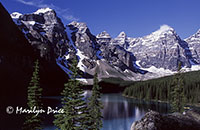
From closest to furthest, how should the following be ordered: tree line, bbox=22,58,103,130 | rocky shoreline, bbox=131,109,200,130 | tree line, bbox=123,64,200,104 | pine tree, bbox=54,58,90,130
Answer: rocky shoreline, bbox=131,109,200,130 → pine tree, bbox=54,58,90,130 → tree line, bbox=22,58,103,130 → tree line, bbox=123,64,200,104

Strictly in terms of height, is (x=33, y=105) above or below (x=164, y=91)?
below

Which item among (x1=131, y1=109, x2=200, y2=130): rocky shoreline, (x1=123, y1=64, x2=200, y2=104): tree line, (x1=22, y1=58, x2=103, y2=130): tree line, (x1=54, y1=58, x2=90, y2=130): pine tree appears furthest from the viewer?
(x1=123, y1=64, x2=200, y2=104): tree line

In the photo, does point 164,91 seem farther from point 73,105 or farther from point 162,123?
point 162,123

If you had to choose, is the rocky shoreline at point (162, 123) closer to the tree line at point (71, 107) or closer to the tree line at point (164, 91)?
the tree line at point (71, 107)

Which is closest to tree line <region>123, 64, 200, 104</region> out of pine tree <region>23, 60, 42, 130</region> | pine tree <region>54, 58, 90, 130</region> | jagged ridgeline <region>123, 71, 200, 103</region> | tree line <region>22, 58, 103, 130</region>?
jagged ridgeline <region>123, 71, 200, 103</region>

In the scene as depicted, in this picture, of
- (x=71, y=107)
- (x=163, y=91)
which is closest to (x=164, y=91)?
(x=163, y=91)

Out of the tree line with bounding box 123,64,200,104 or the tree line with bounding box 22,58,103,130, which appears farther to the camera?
the tree line with bounding box 123,64,200,104

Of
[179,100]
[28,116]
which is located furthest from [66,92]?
[179,100]

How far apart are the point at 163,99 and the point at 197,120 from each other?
143m

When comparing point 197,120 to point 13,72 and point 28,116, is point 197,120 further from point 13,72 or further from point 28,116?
point 13,72

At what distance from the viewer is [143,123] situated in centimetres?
523

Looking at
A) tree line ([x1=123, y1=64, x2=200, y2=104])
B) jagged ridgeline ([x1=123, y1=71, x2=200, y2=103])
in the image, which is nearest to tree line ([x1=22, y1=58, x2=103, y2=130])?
tree line ([x1=123, y1=64, x2=200, y2=104])

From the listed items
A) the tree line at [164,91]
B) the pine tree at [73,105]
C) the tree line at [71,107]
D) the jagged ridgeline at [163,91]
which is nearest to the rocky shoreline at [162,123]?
the tree line at [71,107]

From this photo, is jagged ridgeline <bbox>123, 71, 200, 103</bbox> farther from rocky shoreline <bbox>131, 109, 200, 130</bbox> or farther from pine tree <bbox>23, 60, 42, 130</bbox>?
rocky shoreline <bbox>131, 109, 200, 130</bbox>
